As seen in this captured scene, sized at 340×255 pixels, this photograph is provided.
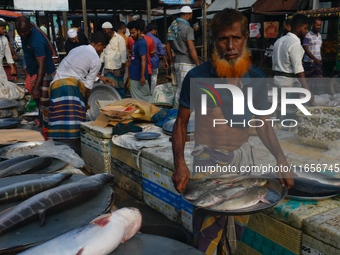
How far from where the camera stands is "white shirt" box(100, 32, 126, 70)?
8305 millimetres

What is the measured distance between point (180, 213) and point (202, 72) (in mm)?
1829

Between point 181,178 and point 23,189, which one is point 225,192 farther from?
point 23,189

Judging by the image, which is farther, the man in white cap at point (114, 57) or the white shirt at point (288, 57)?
the man in white cap at point (114, 57)

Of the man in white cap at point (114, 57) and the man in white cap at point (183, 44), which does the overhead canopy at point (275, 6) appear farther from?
the man in white cap at point (183, 44)

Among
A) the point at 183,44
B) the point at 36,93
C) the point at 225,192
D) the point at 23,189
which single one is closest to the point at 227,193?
the point at 225,192

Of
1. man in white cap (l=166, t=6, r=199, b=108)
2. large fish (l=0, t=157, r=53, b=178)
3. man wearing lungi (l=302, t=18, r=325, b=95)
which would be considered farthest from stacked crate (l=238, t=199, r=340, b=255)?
man wearing lungi (l=302, t=18, r=325, b=95)

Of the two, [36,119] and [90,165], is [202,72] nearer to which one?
[90,165]

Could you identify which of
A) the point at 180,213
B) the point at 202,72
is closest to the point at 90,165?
the point at 180,213

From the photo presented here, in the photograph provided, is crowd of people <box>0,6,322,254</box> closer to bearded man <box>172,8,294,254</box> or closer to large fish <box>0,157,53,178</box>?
bearded man <box>172,8,294,254</box>

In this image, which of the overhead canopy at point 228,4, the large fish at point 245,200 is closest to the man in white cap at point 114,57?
the large fish at point 245,200

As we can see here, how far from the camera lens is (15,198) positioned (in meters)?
2.29

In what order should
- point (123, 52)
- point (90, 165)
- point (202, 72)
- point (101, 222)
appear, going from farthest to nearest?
point (123, 52) < point (90, 165) < point (202, 72) < point (101, 222)

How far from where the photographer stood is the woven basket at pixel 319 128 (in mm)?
3719

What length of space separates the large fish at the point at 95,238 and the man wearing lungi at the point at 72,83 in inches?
132
